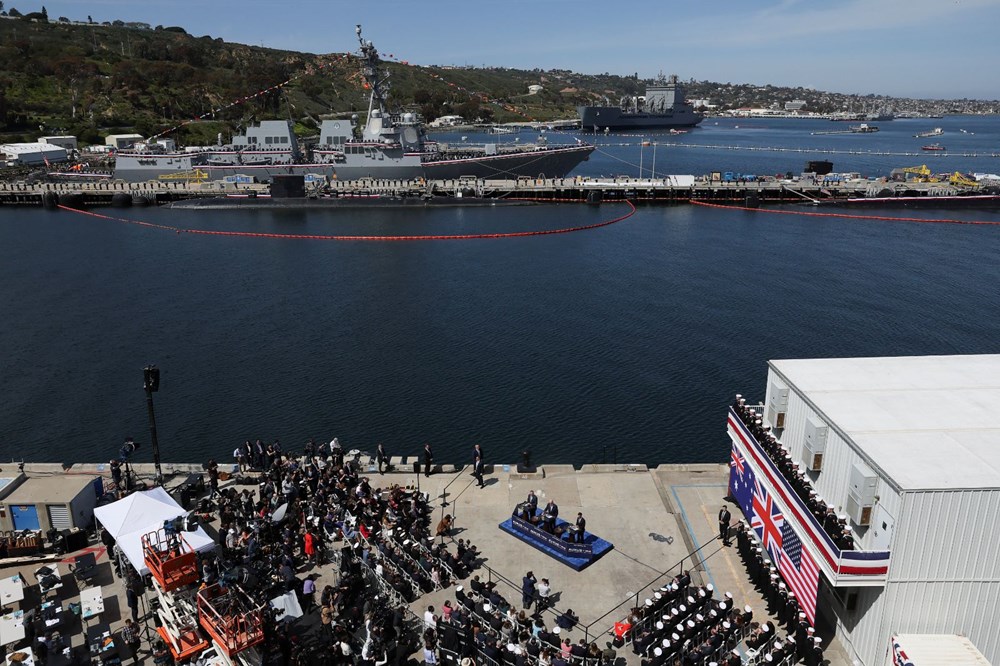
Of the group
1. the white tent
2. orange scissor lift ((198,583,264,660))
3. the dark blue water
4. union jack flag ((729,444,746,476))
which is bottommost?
the dark blue water

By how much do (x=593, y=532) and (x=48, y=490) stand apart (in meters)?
15.6

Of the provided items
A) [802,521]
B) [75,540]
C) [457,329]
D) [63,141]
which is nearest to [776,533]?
[802,521]

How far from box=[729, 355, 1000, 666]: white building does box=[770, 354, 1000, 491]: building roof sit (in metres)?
0.03

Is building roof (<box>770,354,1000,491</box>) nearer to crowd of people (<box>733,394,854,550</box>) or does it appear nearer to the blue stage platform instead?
crowd of people (<box>733,394,854,550</box>)

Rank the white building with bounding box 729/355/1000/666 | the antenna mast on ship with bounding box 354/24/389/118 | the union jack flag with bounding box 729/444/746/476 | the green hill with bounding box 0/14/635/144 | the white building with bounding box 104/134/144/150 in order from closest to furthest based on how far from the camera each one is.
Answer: the white building with bounding box 729/355/1000/666
the union jack flag with bounding box 729/444/746/476
the antenna mast on ship with bounding box 354/24/389/118
the white building with bounding box 104/134/144/150
the green hill with bounding box 0/14/635/144

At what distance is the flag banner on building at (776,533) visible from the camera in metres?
15.2

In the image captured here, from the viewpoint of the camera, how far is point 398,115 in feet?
339

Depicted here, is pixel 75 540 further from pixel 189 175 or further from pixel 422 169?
pixel 189 175

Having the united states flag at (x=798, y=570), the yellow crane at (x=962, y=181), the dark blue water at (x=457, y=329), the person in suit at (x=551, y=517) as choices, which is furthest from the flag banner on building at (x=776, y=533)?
the yellow crane at (x=962, y=181)

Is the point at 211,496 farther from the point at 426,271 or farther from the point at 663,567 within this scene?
the point at 426,271

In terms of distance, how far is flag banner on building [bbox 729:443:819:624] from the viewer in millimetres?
15180

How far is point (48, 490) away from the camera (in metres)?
19.1

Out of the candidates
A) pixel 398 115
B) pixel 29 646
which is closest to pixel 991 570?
pixel 29 646

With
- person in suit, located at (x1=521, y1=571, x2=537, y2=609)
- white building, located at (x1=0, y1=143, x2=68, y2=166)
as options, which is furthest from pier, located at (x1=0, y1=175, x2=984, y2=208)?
person in suit, located at (x1=521, y1=571, x2=537, y2=609)
